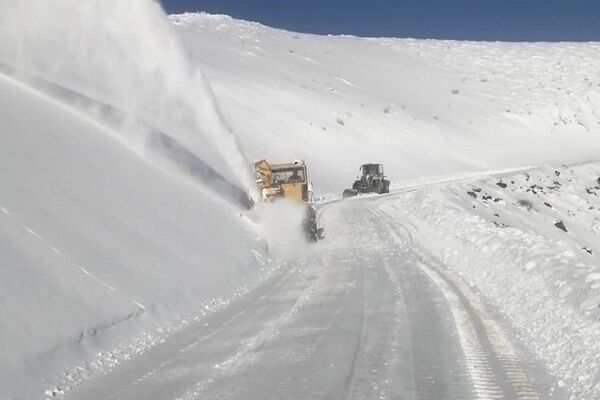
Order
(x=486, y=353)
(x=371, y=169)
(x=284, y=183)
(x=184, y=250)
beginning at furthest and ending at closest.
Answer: (x=371, y=169) → (x=284, y=183) → (x=184, y=250) → (x=486, y=353)

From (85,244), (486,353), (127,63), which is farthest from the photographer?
(127,63)

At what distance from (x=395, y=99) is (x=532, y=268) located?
58.5 meters

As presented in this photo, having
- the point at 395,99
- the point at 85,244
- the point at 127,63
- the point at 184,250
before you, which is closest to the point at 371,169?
the point at 127,63

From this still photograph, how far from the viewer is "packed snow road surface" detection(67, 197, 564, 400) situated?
210 inches

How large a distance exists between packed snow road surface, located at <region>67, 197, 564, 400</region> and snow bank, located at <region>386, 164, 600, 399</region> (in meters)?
0.33

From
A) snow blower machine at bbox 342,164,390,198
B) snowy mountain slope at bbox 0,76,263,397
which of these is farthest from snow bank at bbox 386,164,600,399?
snow blower machine at bbox 342,164,390,198

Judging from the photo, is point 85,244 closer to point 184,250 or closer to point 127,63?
point 184,250

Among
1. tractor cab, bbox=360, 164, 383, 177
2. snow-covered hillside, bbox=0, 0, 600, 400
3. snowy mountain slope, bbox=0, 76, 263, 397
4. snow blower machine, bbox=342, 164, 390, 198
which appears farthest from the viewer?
tractor cab, bbox=360, 164, 383, 177

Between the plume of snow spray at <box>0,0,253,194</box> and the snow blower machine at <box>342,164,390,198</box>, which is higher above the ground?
the plume of snow spray at <box>0,0,253,194</box>

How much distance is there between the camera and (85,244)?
8258 mm

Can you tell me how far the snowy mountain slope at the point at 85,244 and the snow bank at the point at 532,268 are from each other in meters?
4.06

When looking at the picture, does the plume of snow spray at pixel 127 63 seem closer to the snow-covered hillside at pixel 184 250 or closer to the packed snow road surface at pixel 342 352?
the snow-covered hillside at pixel 184 250

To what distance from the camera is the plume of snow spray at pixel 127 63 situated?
15.1m

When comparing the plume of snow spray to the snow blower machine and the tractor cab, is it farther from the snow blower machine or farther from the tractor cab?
the tractor cab
